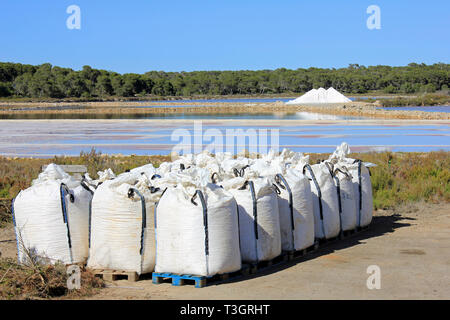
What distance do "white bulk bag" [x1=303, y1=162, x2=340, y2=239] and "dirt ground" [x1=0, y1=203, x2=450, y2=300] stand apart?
0.81 ft

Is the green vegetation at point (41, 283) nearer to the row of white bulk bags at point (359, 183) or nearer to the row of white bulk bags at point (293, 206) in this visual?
the row of white bulk bags at point (293, 206)

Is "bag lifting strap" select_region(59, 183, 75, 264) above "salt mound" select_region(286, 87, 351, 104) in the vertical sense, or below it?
below

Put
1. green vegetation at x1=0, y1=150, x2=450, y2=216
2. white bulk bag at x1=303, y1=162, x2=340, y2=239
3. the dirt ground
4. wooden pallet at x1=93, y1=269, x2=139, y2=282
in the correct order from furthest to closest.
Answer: green vegetation at x1=0, y1=150, x2=450, y2=216 → white bulk bag at x1=303, y1=162, x2=340, y2=239 → wooden pallet at x1=93, y1=269, x2=139, y2=282 → the dirt ground

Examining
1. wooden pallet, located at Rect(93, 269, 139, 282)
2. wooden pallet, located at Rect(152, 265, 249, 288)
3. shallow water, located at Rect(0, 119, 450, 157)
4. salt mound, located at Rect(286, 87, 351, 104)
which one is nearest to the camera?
wooden pallet, located at Rect(152, 265, 249, 288)

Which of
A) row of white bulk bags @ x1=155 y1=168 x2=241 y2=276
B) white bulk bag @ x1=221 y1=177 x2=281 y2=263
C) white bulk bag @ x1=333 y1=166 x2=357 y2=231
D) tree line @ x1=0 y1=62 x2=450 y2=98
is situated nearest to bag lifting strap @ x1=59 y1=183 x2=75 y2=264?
row of white bulk bags @ x1=155 y1=168 x2=241 y2=276

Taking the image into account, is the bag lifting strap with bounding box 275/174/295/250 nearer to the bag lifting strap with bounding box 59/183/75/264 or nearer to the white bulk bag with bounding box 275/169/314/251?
the white bulk bag with bounding box 275/169/314/251

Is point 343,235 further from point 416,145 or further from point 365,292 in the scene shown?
point 416,145

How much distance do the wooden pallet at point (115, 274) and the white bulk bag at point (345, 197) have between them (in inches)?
136

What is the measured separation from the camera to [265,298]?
5.91 meters

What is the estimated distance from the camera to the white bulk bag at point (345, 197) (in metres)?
8.67

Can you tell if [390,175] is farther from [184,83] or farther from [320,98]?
[184,83]

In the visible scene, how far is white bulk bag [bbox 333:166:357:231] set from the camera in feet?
A: 28.4

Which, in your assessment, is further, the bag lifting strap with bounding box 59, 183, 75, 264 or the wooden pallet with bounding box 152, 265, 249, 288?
the bag lifting strap with bounding box 59, 183, 75, 264
